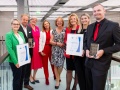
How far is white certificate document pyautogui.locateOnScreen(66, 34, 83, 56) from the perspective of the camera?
307 cm

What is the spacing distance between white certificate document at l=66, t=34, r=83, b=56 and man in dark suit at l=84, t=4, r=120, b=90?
1.67 feet

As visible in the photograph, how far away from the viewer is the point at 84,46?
274 centimetres

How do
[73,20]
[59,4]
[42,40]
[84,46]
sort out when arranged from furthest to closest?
[59,4] → [42,40] → [73,20] → [84,46]

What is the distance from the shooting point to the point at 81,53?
119 inches

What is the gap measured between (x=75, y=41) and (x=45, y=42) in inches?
46.5

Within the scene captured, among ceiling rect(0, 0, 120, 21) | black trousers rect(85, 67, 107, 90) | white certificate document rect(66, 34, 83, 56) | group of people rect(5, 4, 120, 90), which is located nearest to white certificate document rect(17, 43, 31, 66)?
group of people rect(5, 4, 120, 90)

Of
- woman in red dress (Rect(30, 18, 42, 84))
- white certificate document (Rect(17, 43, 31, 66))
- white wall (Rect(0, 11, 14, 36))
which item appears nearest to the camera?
white certificate document (Rect(17, 43, 31, 66))

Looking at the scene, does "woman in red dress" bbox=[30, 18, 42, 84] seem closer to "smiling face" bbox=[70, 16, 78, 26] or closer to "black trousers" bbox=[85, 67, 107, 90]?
"smiling face" bbox=[70, 16, 78, 26]

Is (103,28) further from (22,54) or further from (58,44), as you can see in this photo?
(58,44)

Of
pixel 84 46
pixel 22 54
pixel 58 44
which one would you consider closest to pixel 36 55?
pixel 58 44

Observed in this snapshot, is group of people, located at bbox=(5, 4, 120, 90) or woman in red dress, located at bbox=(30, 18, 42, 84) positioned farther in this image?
woman in red dress, located at bbox=(30, 18, 42, 84)

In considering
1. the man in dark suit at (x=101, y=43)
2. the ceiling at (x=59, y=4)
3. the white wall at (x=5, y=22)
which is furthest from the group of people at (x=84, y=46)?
the white wall at (x=5, y=22)

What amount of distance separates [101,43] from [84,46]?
1.34 ft

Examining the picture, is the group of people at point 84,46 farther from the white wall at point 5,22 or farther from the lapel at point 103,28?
the white wall at point 5,22
